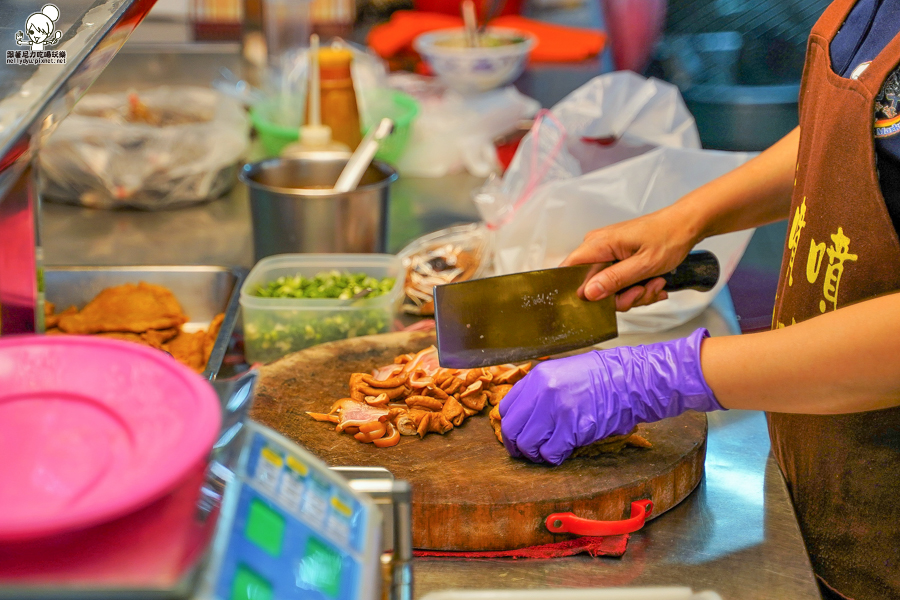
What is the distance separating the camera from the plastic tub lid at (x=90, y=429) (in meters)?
0.49

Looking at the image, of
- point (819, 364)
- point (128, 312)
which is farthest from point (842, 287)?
point (128, 312)

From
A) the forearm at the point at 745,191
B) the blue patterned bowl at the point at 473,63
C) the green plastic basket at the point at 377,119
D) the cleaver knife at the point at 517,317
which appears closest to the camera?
the cleaver knife at the point at 517,317

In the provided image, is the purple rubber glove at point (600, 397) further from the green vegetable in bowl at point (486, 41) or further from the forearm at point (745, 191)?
the green vegetable in bowl at point (486, 41)

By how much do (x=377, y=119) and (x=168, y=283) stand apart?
1.13 metres

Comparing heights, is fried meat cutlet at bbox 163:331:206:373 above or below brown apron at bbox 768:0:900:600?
below

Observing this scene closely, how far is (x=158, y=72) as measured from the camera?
2928 mm

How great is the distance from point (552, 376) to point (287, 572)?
28.0 inches

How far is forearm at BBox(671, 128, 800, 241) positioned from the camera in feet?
4.92

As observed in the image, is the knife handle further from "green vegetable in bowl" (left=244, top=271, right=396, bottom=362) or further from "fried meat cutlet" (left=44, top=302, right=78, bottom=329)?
"fried meat cutlet" (left=44, top=302, right=78, bottom=329)

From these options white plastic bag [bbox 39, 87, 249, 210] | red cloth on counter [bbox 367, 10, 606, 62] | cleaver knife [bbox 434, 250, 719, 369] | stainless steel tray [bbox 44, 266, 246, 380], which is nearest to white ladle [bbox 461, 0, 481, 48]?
red cloth on counter [bbox 367, 10, 606, 62]

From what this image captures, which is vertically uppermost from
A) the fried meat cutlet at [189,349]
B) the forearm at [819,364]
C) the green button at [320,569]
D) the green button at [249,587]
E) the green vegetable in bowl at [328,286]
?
the green button at [249,587]

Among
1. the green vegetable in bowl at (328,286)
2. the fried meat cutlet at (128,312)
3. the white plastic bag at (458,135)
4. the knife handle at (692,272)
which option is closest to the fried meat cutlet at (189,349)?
the fried meat cutlet at (128,312)

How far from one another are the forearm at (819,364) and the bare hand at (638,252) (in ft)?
1.02

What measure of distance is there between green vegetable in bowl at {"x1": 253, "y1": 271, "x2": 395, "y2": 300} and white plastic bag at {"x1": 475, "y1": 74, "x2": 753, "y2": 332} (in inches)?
12.7
